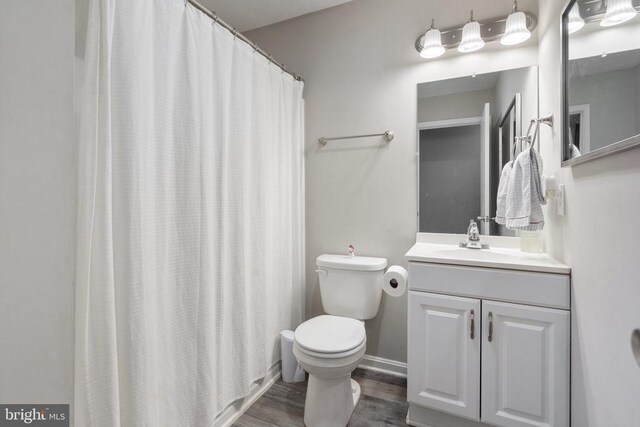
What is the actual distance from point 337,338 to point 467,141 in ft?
4.57

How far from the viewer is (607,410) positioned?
901 millimetres

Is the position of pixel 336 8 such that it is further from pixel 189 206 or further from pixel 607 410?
pixel 607 410

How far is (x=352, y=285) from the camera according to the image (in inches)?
74.0

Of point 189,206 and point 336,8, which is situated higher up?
point 336,8

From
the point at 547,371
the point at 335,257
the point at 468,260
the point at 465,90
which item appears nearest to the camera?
the point at 547,371

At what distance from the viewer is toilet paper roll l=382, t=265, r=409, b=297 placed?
1669 millimetres

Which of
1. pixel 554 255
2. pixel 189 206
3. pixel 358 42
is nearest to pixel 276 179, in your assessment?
pixel 189 206

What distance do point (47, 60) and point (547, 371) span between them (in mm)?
2029

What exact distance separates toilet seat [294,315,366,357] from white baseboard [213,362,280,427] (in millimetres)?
518

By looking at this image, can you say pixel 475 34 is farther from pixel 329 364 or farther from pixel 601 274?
pixel 329 364

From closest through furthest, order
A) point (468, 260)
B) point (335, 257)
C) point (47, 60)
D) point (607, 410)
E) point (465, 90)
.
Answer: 1. point (47, 60)
2. point (607, 410)
3. point (468, 260)
4. point (465, 90)
5. point (335, 257)

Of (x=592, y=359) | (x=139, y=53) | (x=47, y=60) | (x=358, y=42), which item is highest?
(x=358, y=42)

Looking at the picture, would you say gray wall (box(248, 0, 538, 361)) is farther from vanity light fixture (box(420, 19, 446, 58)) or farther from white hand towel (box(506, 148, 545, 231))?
white hand towel (box(506, 148, 545, 231))

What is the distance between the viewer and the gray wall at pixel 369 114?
1909 mm
